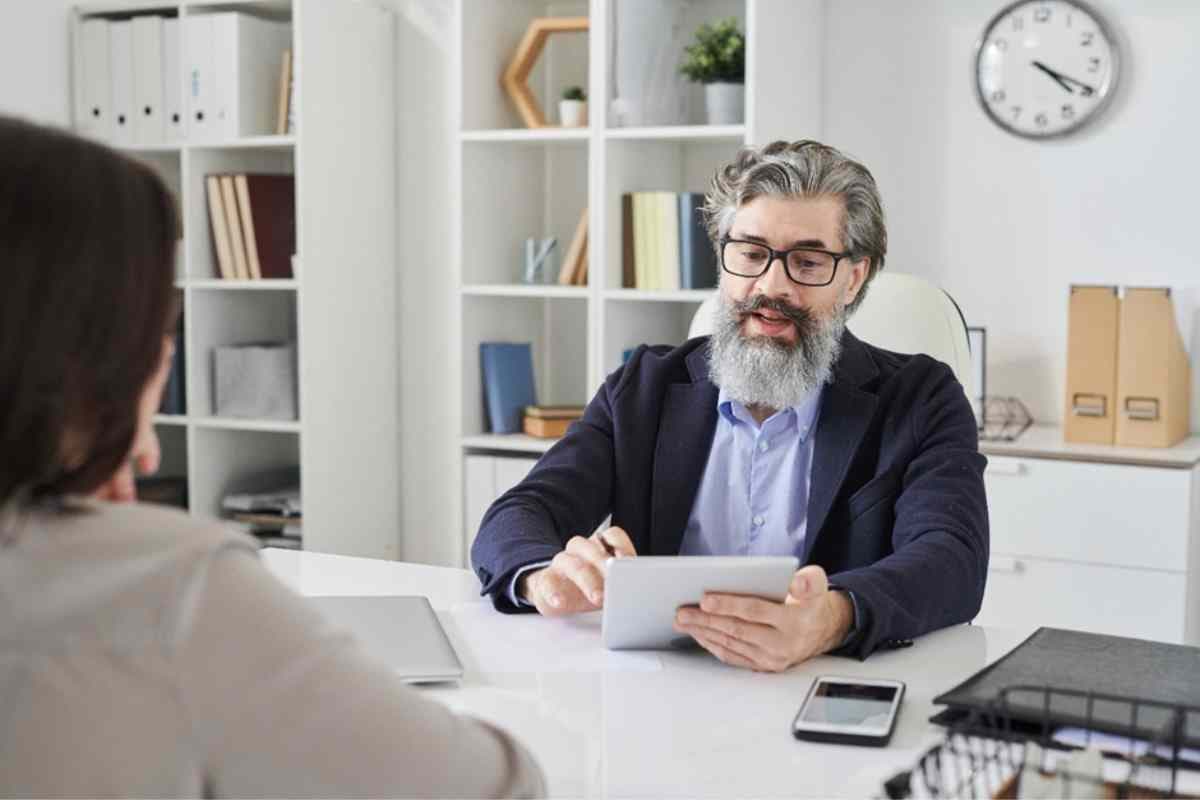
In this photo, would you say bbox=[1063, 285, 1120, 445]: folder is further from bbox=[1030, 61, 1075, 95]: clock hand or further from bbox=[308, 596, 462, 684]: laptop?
bbox=[308, 596, 462, 684]: laptop

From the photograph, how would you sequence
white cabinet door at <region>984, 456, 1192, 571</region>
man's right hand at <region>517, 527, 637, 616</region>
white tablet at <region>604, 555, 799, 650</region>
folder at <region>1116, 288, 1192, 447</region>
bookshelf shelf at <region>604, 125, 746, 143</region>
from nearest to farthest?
white tablet at <region>604, 555, 799, 650</region> < man's right hand at <region>517, 527, 637, 616</region> < white cabinet door at <region>984, 456, 1192, 571</region> < folder at <region>1116, 288, 1192, 447</region> < bookshelf shelf at <region>604, 125, 746, 143</region>

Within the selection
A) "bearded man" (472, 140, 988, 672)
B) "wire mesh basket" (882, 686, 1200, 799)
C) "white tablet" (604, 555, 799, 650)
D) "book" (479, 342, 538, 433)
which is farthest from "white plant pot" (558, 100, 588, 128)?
"wire mesh basket" (882, 686, 1200, 799)

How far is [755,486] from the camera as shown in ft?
7.26

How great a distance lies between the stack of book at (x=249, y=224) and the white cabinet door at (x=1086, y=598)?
2.12m

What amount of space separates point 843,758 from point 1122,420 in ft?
7.55

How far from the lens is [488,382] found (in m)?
4.04

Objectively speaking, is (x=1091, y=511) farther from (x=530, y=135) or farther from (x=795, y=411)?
(x=530, y=135)

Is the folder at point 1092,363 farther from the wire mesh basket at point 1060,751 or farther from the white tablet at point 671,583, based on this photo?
the wire mesh basket at point 1060,751

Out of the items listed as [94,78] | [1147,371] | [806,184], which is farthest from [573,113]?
[806,184]

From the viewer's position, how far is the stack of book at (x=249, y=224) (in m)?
4.12

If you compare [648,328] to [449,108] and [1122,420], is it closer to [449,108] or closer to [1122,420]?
[449,108]

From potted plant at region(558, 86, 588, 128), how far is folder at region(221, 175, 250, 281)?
3.12 feet

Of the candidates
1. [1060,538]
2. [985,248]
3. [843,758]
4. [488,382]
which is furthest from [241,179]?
[843,758]

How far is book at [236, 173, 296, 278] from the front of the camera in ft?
13.5
